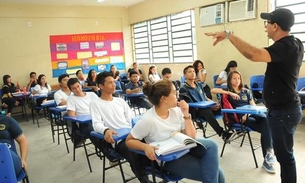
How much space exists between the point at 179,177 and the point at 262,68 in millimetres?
4305

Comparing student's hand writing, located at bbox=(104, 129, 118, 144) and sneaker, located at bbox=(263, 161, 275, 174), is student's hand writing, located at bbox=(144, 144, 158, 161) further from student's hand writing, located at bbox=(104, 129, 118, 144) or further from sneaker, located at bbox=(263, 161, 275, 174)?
sneaker, located at bbox=(263, 161, 275, 174)

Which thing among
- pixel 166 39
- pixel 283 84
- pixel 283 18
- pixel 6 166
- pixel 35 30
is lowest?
pixel 6 166

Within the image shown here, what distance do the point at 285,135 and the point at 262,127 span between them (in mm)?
1122

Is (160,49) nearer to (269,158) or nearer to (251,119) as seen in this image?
(251,119)

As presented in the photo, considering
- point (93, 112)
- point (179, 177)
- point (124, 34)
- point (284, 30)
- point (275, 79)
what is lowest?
point (179, 177)

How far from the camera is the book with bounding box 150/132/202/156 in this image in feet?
5.88

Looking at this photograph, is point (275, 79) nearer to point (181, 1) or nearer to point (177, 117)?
point (177, 117)

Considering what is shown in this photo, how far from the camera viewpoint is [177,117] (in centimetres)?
215

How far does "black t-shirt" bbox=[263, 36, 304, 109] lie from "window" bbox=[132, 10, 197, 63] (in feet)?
17.7

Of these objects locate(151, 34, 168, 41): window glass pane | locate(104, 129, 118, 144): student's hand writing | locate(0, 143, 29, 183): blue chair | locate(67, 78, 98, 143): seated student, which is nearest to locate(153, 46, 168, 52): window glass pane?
locate(151, 34, 168, 41): window glass pane

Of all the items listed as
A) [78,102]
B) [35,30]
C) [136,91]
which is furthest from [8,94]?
[78,102]

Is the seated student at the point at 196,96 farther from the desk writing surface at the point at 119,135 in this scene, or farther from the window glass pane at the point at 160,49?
the window glass pane at the point at 160,49

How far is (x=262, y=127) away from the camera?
10.1ft

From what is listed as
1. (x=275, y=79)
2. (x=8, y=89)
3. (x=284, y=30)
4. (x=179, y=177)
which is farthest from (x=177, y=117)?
(x=8, y=89)
